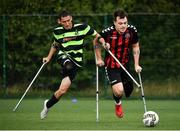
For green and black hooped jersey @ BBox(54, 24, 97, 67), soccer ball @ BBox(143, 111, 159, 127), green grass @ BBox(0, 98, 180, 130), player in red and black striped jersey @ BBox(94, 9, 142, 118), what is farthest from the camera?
green and black hooped jersey @ BBox(54, 24, 97, 67)

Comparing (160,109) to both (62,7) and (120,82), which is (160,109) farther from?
(62,7)

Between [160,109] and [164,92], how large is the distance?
187 inches

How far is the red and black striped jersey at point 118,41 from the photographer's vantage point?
14234 mm

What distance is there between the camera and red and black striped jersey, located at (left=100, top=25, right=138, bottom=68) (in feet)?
46.7

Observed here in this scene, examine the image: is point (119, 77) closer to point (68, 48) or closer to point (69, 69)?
point (69, 69)

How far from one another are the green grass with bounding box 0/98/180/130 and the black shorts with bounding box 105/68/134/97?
0.61 meters

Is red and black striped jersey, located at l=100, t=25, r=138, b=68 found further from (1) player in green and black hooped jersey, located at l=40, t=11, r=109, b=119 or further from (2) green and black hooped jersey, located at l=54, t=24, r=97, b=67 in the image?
(2) green and black hooped jersey, located at l=54, t=24, r=97, b=67

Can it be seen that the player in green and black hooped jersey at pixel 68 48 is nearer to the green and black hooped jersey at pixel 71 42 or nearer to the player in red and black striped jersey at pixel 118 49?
the green and black hooped jersey at pixel 71 42

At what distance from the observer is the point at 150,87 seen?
2267cm

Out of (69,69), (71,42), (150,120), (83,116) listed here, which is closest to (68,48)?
(71,42)

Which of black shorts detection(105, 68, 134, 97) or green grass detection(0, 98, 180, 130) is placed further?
black shorts detection(105, 68, 134, 97)

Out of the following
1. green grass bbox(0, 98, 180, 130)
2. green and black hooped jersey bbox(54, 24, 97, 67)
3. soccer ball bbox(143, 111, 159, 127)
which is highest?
green and black hooped jersey bbox(54, 24, 97, 67)

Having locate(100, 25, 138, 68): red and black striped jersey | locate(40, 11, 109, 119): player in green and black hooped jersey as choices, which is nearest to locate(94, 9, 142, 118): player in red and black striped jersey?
locate(100, 25, 138, 68): red and black striped jersey

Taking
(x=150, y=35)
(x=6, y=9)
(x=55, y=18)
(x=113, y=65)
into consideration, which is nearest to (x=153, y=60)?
(x=150, y=35)
